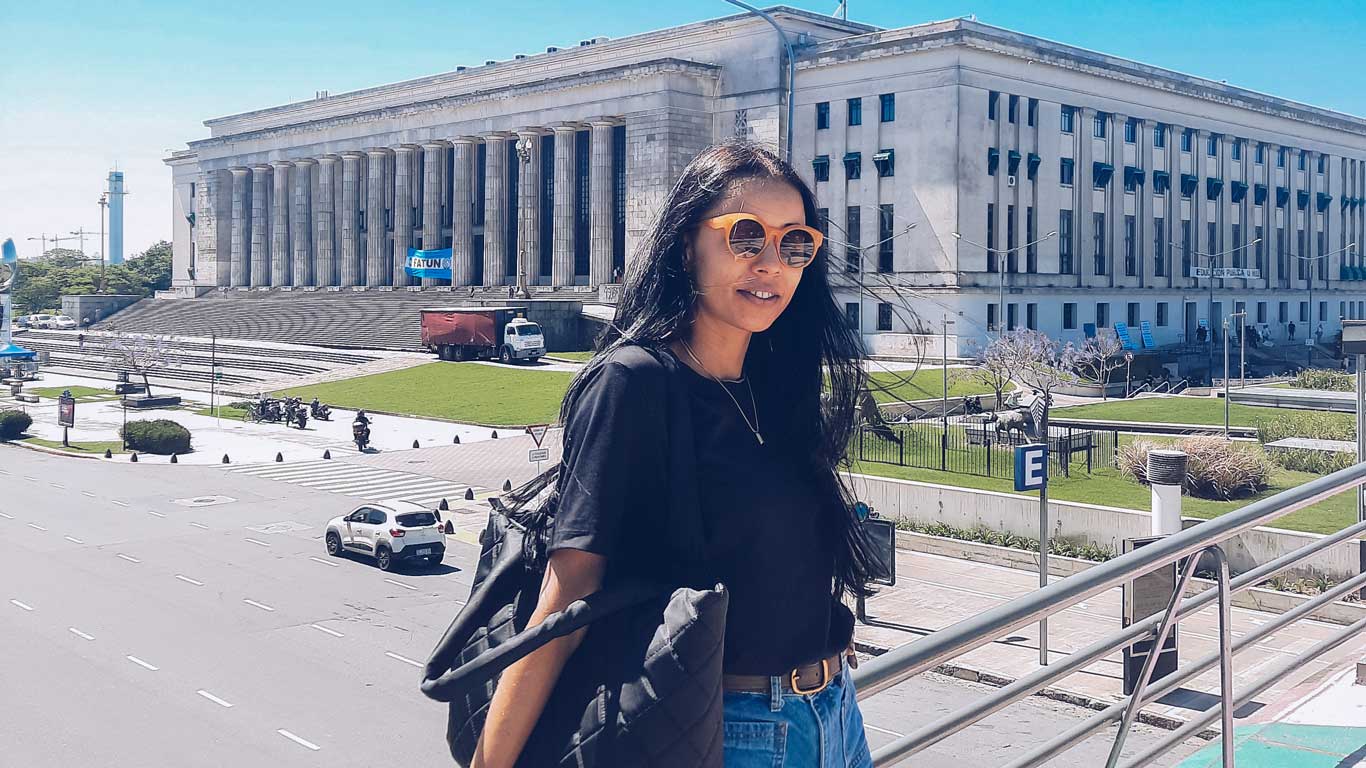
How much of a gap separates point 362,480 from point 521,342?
2818cm

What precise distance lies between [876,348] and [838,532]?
64.3m

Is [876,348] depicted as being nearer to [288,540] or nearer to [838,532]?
[288,540]

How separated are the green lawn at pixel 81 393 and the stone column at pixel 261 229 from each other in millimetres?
41148

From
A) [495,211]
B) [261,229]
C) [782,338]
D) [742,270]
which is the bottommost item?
[782,338]

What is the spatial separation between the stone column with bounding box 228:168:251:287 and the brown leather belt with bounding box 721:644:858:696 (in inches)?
4551

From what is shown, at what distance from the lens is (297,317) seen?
89.6 m

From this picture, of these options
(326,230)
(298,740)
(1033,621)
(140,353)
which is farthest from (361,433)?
(326,230)

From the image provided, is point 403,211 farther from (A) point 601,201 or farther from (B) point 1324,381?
(B) point 1324,381

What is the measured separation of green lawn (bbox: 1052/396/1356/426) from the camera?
4000 cm

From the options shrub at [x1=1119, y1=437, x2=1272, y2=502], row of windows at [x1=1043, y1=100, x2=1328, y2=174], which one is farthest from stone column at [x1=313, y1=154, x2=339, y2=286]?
shrub at [x1=1119, y1=437, x2=1272, y2=502]

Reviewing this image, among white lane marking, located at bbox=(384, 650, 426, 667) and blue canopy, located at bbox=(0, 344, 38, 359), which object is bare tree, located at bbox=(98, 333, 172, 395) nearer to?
blue canopy, located at bbox=(0, 344, 38, 359)

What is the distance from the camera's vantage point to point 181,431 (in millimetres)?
43719

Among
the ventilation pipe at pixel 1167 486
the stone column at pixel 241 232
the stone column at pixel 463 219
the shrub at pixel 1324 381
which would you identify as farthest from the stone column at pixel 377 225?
the ventilation pipe at pixel 1167 486

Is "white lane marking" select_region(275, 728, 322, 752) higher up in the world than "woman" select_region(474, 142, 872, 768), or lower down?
lower down
